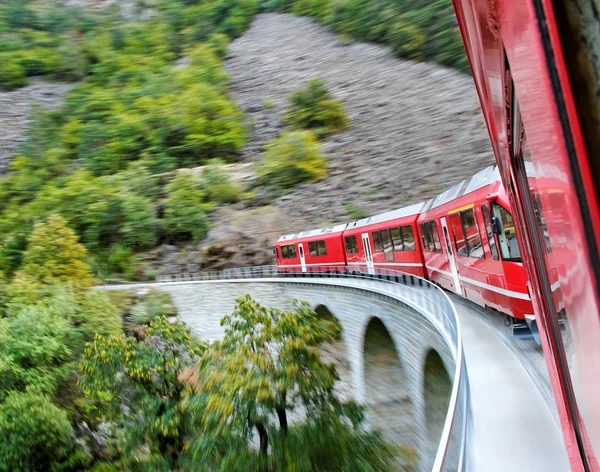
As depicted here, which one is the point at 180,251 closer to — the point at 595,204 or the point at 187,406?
the point at 187,406

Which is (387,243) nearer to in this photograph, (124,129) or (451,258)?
(451,258)

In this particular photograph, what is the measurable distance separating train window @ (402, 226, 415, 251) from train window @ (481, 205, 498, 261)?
7159 millimetres

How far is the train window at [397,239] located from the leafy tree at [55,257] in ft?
97.3

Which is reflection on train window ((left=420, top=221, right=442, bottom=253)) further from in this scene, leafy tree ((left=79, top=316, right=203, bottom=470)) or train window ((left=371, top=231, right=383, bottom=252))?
leafy tree ((left=79, top=316, right=203, bottom=470))

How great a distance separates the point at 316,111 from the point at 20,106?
45427 millimetres

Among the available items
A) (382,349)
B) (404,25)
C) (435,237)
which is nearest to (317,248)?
(382,349)

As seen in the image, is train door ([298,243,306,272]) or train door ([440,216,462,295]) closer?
train door ([440,216,462,295])

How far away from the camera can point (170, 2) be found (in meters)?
105

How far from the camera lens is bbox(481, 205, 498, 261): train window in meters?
9.73

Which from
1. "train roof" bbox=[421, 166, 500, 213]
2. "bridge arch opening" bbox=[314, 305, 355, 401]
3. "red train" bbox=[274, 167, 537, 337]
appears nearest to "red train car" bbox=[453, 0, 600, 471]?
"red train" bbox=[274, 167, 537, 337]

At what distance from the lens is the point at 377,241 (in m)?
20.1

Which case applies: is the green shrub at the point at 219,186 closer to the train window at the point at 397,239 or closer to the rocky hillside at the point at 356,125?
the rocky hillside at the point at 356,125

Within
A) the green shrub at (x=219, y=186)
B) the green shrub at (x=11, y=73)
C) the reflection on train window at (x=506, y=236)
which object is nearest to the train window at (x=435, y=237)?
the reflection on train window at (x=506, y=236)

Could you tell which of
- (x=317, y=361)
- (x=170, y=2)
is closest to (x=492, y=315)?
(x=317, y=361)
